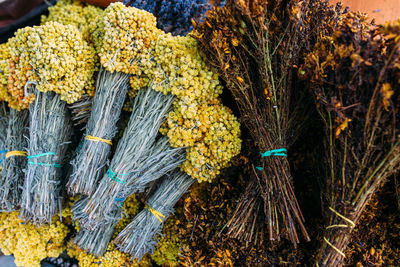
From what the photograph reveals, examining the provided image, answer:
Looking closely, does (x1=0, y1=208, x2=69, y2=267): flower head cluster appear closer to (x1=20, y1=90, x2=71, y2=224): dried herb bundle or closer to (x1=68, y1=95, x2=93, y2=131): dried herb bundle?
(x1=20, y1=90, x2=71, y2=224): dried herb bundle

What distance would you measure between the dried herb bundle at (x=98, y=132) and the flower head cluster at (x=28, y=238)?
0.56 metres

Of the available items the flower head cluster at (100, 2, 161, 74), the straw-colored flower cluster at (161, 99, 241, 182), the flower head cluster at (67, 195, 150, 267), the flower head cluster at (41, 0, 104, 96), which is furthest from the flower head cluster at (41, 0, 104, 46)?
the flower head cluster at (67, 195, 150, 267)

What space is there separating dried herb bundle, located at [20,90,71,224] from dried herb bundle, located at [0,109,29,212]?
217 millimetres

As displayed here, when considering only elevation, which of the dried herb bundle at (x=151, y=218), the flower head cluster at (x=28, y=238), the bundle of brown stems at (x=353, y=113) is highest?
the bundle of brown stems at (x=353, y=113)

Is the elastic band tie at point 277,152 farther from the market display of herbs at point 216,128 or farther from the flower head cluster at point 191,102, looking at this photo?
the flower head cluster at point 191,102

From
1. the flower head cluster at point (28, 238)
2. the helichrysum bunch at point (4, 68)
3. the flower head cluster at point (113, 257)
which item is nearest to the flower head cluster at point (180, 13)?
the helichrysum bunch at point (4, 68)

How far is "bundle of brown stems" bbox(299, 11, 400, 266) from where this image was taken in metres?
0.98

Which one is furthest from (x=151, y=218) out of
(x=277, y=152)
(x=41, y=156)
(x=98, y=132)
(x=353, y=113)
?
(x=353, y=113)

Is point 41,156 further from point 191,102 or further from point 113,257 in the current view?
point 191,102

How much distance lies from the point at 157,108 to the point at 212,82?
0.33 metres

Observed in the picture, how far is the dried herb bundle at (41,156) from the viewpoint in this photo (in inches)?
57.1

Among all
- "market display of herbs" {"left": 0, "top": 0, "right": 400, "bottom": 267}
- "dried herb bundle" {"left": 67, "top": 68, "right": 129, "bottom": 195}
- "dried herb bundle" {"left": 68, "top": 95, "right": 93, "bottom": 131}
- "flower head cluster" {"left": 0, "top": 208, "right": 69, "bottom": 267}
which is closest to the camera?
"market display of herbs" {"left": 0, "top": 0, "right": 400, "bottom": 267}

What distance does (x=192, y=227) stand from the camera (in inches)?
62.3

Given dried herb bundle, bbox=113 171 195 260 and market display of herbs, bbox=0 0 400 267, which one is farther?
dried herb bundle, bbox=113 171 195 260
